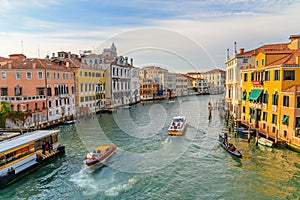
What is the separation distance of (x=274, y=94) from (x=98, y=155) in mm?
11368

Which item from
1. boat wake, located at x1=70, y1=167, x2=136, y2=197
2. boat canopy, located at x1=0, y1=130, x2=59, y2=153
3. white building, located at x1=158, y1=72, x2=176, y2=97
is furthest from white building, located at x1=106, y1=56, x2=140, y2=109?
boat wake, located at x1=70, y1=167, x2=136, y2=197

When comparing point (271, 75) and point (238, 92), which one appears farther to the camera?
point (238, 92)

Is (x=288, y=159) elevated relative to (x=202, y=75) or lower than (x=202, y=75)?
lower

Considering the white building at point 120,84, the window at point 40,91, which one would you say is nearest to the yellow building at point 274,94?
the window at point 40,91

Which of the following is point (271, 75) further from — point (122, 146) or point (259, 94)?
point (122, 146)

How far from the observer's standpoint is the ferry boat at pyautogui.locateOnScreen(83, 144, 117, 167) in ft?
38.0

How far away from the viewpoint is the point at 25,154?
11242mm

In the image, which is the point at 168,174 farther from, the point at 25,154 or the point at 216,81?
the point at 216,81

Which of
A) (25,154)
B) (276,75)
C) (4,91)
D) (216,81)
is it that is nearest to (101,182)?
(25,154)

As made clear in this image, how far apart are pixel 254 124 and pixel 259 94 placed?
8.05ft

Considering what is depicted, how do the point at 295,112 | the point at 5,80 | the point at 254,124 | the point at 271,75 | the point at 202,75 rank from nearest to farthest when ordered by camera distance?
the point at 295,112
the point at 271,75
the point at 254,124
the point at 5,80
the point at 202,75

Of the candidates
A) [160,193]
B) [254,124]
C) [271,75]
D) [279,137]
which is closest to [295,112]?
[279,137]

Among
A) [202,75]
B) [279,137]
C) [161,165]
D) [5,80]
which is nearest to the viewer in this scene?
[161,165]

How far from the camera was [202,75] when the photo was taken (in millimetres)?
88125
